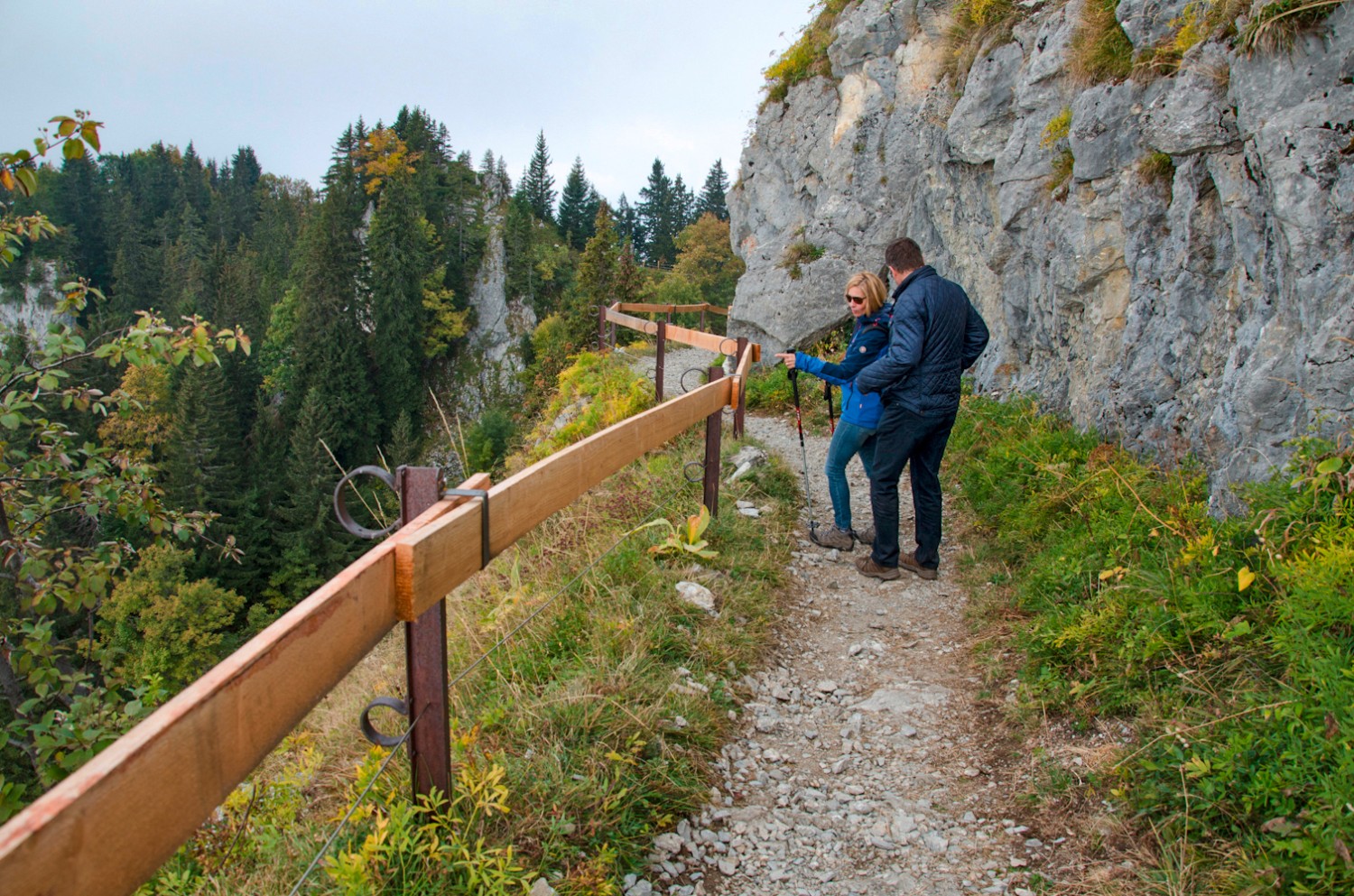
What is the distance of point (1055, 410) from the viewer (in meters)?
7.58

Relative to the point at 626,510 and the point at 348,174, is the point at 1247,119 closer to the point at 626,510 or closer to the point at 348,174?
the point at 626,510

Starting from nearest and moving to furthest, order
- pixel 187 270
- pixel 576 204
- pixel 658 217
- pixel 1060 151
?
pixel 1060 151, pixel 187 270, pixel 576 204, pixel 658 217

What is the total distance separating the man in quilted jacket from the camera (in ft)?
16.6

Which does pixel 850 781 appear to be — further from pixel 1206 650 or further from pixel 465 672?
pixel 465 672

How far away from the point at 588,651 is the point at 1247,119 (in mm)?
4895

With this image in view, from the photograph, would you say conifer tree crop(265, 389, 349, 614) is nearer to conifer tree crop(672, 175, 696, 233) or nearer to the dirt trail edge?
the dirt trail edge

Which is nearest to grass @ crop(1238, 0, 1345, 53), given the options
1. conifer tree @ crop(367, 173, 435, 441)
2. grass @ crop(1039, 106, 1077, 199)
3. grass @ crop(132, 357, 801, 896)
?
grass @ crop(1039, 106, 1077, 199)

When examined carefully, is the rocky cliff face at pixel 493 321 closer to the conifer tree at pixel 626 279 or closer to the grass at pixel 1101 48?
the conifer tree at pixel 626 279

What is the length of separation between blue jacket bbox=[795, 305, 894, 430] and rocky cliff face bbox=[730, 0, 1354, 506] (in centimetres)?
202

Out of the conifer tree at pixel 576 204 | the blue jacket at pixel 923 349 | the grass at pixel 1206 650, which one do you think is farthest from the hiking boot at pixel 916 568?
the conifer tree at pixel 576 204

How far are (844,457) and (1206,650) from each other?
289 centimetres

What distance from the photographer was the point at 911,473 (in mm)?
5469

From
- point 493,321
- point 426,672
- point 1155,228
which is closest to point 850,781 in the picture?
point 426,672

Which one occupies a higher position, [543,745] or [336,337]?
[336,337]
